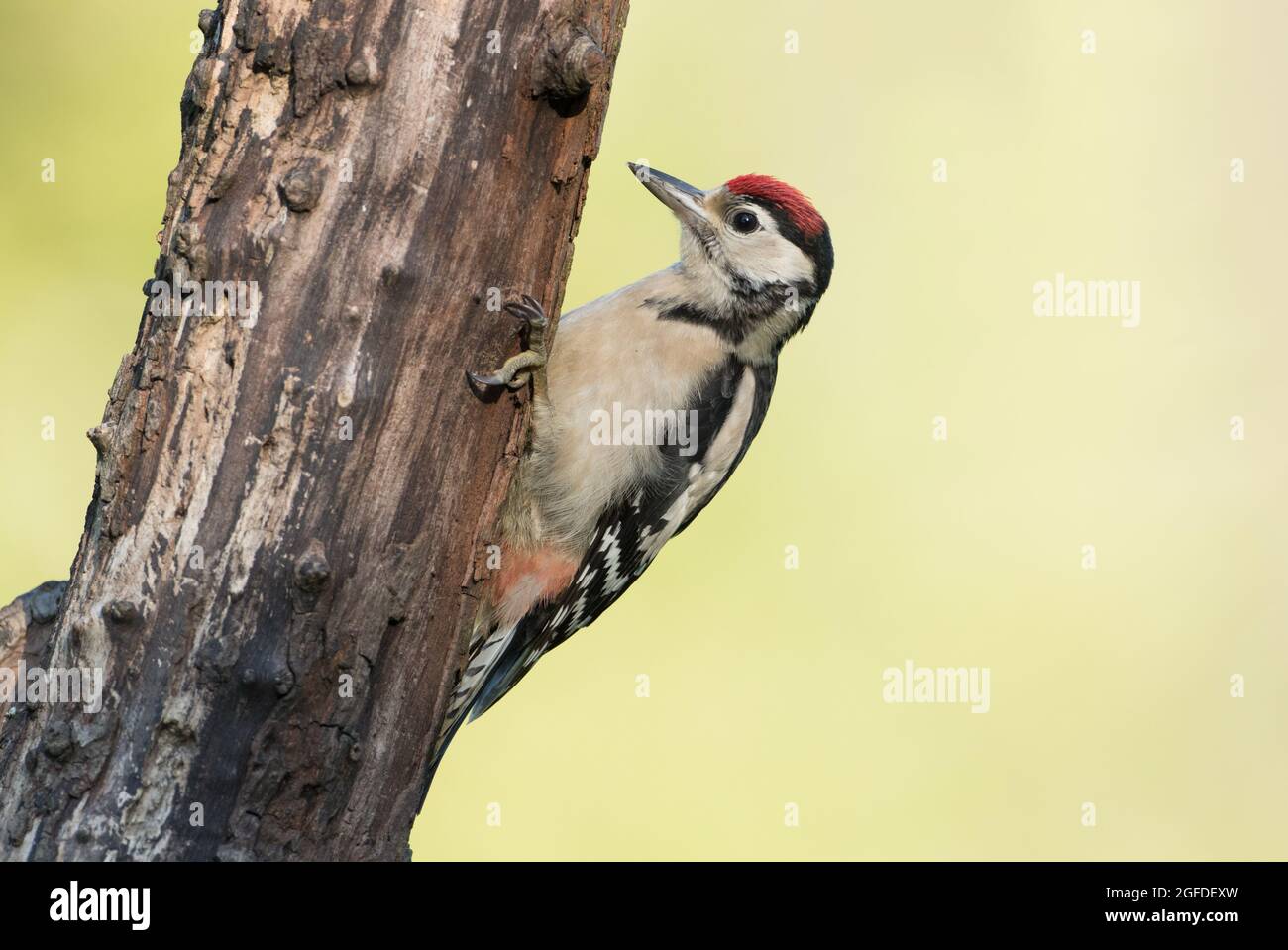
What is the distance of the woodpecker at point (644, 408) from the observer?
9.77ft

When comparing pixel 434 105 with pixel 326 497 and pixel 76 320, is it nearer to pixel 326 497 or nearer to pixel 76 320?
pixel 326 497

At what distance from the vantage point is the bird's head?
3379 mm

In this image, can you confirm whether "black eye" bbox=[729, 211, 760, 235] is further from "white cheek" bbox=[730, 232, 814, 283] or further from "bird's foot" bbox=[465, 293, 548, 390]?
"bird's foot" bbox=[465, 293, 548, 390]

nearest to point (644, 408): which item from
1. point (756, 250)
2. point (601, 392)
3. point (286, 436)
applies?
point (601, 392)

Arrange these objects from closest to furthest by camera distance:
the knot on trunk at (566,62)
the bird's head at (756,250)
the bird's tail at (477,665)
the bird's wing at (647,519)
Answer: the knot on trunk at (566,62)
the bird's tail at (477,665)
the bird's wing at (647,519)
the bird's head at (756,250)

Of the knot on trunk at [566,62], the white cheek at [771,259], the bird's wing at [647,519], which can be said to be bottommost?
the bird's wing at [647,519]

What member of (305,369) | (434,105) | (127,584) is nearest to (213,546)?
(127,584)

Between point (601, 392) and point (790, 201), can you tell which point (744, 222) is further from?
point (601, 392)

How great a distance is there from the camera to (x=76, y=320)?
589 centimetres

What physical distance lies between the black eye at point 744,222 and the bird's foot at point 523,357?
1204 millimetres

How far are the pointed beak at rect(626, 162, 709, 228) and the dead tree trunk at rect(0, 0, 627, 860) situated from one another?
1.34m

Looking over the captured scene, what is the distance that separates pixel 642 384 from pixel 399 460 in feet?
3.68

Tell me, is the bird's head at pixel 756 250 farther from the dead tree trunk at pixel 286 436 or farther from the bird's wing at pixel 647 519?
the dead tree trunk at pixel 286 436

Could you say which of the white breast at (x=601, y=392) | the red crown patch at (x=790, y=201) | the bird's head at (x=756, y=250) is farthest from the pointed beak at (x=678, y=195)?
the white breast at (x=601, y=392)
